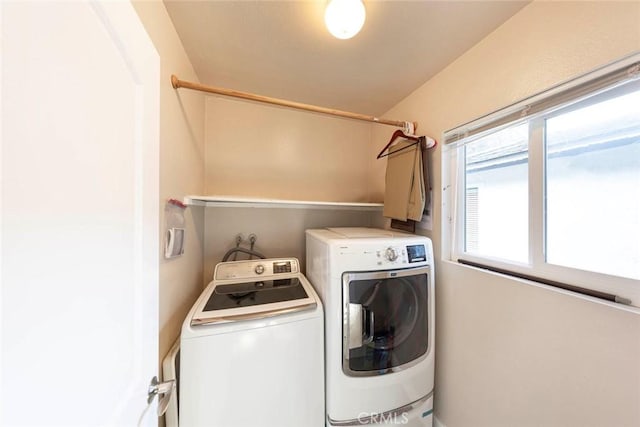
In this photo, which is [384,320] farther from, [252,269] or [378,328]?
[252,269]

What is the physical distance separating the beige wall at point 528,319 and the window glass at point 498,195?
0.16m

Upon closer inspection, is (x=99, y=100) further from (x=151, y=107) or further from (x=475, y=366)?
(x=475, y=366)

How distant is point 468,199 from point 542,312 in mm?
691

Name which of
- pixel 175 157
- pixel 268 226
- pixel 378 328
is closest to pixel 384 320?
pixel 378 328

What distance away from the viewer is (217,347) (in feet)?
3.19

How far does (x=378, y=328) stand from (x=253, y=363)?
0.73 m

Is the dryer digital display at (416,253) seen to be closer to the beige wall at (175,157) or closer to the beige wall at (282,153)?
the beige wall at (282,153)

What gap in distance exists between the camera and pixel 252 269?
1.67 meters

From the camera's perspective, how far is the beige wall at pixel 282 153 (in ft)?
6.37

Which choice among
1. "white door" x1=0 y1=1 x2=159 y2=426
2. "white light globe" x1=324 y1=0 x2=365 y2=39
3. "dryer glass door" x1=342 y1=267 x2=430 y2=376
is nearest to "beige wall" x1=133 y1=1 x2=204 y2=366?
"white door" x1=0 y1=1 x2=159 y2=426

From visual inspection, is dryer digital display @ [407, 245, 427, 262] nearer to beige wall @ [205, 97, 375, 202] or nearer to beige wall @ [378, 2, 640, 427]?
beige wall @ [378, 2, 640, 427]

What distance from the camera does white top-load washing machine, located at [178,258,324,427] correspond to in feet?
3.13

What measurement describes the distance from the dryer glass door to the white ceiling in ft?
4.42

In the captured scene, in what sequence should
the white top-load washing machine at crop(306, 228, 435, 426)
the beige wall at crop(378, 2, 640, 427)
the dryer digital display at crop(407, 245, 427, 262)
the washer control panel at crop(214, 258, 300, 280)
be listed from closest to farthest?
the beige wall at crop(378, 2, 640, 427) < the white top-load washing machine at crop(306, 228, 435, 426) < the dryer digital display at crop(407, 245, 427, 262) < the washer control panel at crop(214, 258, 300, 280)
